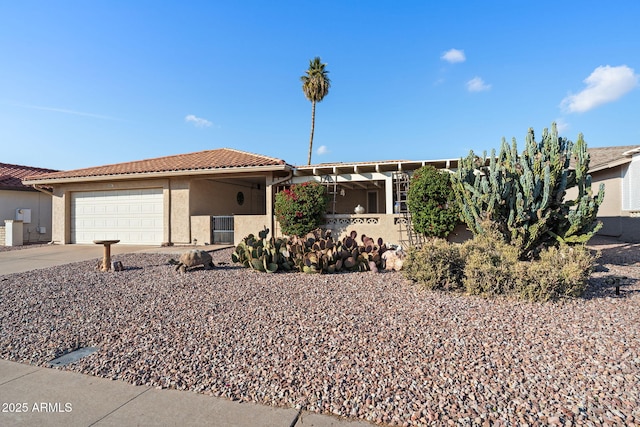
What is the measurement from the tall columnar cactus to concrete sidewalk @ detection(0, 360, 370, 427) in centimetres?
712

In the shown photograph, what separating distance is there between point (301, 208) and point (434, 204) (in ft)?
14.7

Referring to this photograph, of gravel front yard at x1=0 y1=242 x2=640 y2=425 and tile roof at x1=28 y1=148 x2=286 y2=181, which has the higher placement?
tile roof at x1=28 y1=148 x2=286 y2=181

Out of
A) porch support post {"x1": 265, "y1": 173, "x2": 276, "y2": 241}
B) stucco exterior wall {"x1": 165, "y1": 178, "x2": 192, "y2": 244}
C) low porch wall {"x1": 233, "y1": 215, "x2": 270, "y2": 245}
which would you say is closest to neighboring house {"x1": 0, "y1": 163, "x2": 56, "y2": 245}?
stucco exterior wall {"x1": 165, "y1": 178, "x2": 192, "y2": 244}

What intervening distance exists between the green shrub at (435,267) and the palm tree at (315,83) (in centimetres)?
2197

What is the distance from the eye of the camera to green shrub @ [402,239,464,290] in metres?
6.36

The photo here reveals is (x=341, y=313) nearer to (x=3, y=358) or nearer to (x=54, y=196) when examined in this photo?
(x=3, y=358)

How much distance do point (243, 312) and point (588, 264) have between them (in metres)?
5.48

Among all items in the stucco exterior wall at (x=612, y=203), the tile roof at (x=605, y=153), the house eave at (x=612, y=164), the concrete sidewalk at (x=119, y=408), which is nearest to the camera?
the concrete sidewalk at (x=119, y=408)

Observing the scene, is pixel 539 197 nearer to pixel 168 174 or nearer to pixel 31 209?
pixel 168 174

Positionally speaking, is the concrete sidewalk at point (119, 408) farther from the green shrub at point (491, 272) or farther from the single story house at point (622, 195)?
Answer: the single story house at point (622, 195)

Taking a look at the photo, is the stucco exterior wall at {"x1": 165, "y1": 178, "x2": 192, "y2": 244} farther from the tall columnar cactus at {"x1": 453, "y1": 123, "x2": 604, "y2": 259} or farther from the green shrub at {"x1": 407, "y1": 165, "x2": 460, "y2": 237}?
the tall columnar cactus at {"x1": 453, "y1": 123, "x2": 604, "y2": 259}

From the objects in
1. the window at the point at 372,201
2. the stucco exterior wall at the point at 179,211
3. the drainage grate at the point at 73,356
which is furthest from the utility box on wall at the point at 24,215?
the drainage grate at the point at 73,356

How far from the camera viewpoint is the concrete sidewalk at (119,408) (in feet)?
8.92

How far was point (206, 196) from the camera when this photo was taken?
53.8 ft
